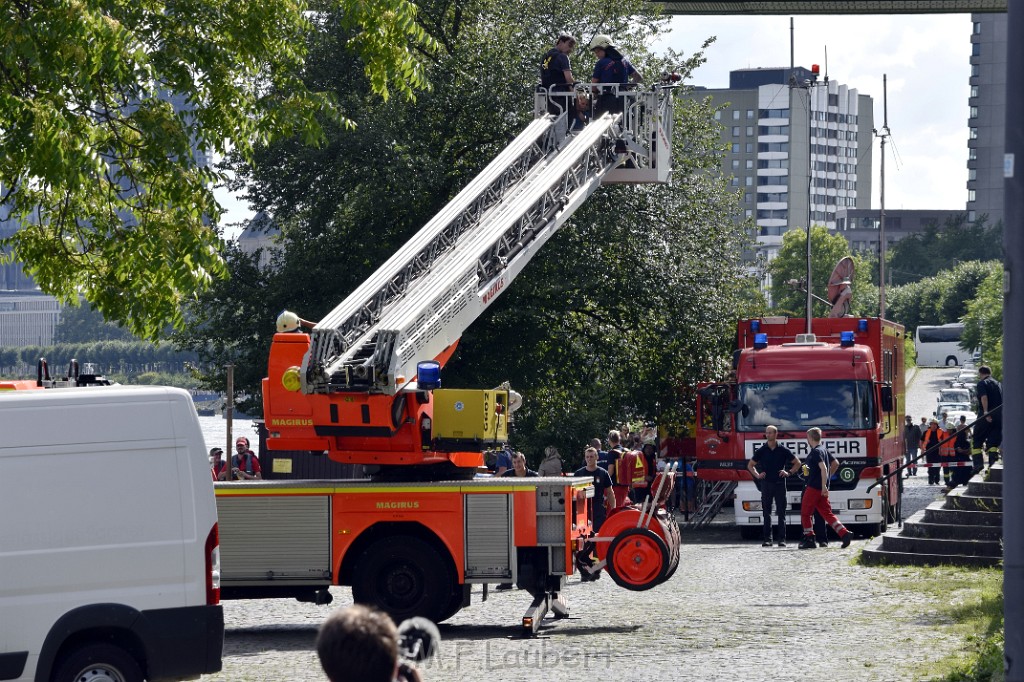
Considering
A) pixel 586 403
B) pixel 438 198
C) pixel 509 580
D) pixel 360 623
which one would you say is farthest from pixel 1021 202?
pixel 586 403

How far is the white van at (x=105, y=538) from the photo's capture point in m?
9.36

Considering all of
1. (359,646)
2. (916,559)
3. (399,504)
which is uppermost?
(359,646)

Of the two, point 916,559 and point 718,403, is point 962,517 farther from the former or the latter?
point 718,403

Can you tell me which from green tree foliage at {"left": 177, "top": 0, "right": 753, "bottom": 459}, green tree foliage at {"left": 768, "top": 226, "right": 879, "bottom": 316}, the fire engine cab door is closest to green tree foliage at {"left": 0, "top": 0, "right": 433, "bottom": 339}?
the fire engine cab door

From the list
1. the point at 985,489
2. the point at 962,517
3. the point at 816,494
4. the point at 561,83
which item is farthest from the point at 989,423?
the point at 561,83

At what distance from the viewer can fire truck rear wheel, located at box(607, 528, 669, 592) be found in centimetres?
1400

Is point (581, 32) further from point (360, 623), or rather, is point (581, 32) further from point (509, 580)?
point (360, 623)

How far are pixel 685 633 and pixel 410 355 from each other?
3526 mm

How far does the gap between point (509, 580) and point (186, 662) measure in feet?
15.3

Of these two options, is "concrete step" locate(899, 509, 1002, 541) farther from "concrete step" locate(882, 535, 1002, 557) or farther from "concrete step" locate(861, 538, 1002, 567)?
"concrete step" locate(861, 538, 1002, 567)

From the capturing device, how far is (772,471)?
2220 cm

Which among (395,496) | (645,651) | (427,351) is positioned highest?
(427,351)

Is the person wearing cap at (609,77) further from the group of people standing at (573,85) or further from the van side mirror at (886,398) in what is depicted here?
the van side mirror at (886,398)

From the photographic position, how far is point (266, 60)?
43.3 feet
